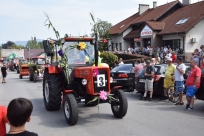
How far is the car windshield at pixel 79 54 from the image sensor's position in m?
7.88

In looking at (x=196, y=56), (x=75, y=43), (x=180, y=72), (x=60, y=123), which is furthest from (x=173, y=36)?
(x=60, y=123)

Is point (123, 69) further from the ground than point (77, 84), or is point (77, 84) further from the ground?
point (123, 69)

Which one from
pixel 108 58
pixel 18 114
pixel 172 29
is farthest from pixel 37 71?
pixel 18 114

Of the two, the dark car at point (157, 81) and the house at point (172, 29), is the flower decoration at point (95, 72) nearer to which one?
the dark car at point (157, 81)

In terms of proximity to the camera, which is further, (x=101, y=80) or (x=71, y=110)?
(x=101, y=80)

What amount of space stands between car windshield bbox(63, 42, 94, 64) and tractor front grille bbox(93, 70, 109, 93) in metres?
1.45

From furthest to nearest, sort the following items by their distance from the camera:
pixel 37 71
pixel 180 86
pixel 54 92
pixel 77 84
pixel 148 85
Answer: pixel 37 71 → pixel 148 85 → pixel 180 86 → pixel 54 92 → pixel 77 84

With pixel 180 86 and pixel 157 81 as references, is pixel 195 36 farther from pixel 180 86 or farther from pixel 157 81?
pixel 180 86

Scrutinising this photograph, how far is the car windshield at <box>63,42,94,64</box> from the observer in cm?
788

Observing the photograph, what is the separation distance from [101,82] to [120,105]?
33.9 inches

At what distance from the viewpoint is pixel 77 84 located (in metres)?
7.39

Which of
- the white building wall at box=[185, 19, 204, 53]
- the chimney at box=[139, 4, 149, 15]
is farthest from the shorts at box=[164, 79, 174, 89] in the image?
the chimney at box=[139, 4, 149, 15]

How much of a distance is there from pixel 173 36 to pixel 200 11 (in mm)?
4011

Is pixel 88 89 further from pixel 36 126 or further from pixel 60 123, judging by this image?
pixel 36 126
